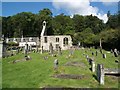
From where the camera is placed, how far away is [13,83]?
84.1 feet

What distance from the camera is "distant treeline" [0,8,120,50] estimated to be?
95.4 meters

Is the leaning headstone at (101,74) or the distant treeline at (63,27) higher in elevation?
the distant treeline at (63,27)

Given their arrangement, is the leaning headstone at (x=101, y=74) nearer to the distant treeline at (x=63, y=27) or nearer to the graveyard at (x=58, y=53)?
the graveyard at (x=58, y=53)

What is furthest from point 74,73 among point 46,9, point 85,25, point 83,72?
point 85,25

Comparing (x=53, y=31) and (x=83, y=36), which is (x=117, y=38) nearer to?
(x=83, y=36)

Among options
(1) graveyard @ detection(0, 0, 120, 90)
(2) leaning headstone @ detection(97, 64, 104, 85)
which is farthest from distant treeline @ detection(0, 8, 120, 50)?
(2) leaning headstone @ detection(97, 64, 104, 85)

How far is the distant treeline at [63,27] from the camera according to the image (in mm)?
95425

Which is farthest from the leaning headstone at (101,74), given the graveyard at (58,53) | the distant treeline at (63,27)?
the distant treeline at (63,27)

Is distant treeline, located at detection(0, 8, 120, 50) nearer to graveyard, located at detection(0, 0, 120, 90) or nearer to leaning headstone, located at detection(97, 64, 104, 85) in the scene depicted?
graveyard, located at detection(0, 0, 120, 90)

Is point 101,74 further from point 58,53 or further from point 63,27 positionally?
point 63,27

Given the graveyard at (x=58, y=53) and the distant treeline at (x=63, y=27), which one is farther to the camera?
the distant treeline at (x=63, y=27)

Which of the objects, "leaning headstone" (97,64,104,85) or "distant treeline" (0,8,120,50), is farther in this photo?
"distant treeline" (0,8,120,50)

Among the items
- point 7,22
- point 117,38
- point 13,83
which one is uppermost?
point 7,22

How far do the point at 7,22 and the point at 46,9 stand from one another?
2724 centimetres
